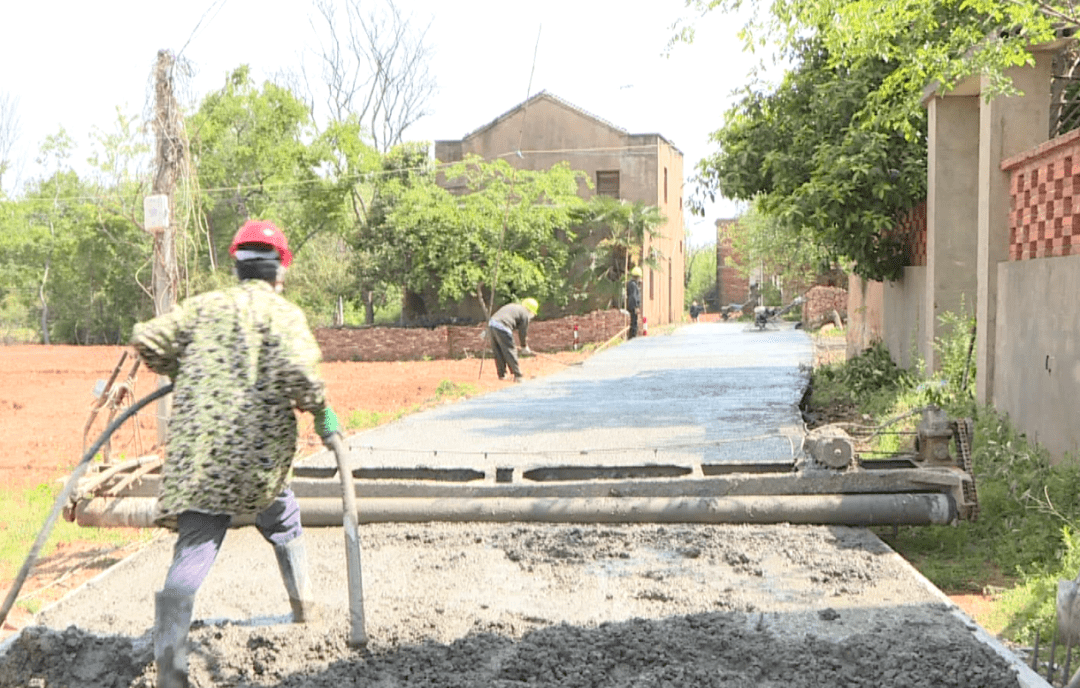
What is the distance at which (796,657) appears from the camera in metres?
4.26

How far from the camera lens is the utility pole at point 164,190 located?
11383 mm

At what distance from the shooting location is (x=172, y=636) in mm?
4086

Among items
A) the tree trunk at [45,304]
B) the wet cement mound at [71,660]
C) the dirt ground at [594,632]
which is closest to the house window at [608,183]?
the tree trunk at [45,304]

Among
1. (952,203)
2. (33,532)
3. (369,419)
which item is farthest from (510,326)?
(33,532)

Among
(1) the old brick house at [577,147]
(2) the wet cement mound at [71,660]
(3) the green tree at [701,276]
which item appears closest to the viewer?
(2) the wet cement mound at [71,660]

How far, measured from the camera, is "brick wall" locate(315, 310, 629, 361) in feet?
108

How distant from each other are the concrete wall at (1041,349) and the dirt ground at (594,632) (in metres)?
2.18

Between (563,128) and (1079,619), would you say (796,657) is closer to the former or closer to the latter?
(1079,619)

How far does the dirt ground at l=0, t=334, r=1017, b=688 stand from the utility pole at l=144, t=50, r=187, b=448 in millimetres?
5182

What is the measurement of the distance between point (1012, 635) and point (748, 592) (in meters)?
1.20

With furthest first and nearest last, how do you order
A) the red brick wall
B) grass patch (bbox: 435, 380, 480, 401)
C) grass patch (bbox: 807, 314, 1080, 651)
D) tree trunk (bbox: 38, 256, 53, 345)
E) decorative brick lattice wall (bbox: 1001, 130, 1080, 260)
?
the red brick wall
tree trunk (bbox: 38, 256, 53, 345)
grass patch (bbox: 435, 380, 480, 401)
decorative brick lattice wall (bbox: 1001, 130, 1080, 260)
grass patch (bbox: 807, 314, 1080, 651)

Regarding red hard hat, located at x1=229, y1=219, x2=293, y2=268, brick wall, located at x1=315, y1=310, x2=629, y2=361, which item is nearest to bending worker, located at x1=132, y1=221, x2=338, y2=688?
red hard hat, located at x1=229, y1=219, x2=293, y2=268

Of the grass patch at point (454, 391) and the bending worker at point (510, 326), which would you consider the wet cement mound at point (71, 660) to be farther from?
the bending worker at point (510, 326)

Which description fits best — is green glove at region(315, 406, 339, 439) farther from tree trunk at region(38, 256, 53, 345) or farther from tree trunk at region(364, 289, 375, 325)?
tree trunk at region(38, 256, 53, 345)
